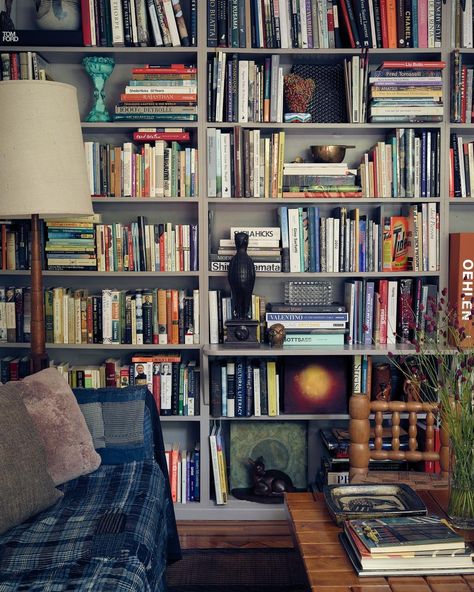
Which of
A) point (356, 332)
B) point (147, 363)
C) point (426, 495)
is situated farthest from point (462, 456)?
point (147, 363)

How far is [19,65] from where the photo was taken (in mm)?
3072

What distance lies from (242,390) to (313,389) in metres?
0.31

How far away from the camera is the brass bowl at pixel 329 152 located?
3184 mm

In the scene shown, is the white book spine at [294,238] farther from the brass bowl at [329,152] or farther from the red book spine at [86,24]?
the red book spine at [86,24]

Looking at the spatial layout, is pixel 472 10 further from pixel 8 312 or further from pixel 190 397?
pixel 8 312

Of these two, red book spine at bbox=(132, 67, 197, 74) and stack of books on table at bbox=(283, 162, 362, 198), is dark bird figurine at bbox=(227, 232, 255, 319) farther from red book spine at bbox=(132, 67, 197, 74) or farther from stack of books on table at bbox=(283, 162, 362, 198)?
red book spine at bbox=(132, 67, 197, 74)

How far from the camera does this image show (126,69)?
335 cm

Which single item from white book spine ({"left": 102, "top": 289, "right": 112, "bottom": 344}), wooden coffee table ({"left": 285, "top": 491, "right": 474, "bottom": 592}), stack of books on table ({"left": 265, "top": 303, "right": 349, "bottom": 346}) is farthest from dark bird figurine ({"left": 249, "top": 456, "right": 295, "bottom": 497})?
wooden coffee table ({"left": 285, "top": 491, "right": 474, "bottom": 592})

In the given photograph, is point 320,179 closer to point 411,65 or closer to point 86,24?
point 411,65

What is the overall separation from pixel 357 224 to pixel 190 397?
3.45 feet

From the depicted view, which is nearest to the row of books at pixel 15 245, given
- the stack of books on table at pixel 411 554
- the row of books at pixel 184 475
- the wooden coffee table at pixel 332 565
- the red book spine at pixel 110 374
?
the red book spine at pixel 110 374

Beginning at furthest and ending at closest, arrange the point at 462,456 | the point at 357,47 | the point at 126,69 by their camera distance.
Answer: the point at 126,69 → the point at 357,47 → the point at 462,456

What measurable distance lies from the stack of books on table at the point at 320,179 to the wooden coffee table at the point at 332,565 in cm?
160

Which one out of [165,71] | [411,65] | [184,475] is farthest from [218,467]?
[411,65]
